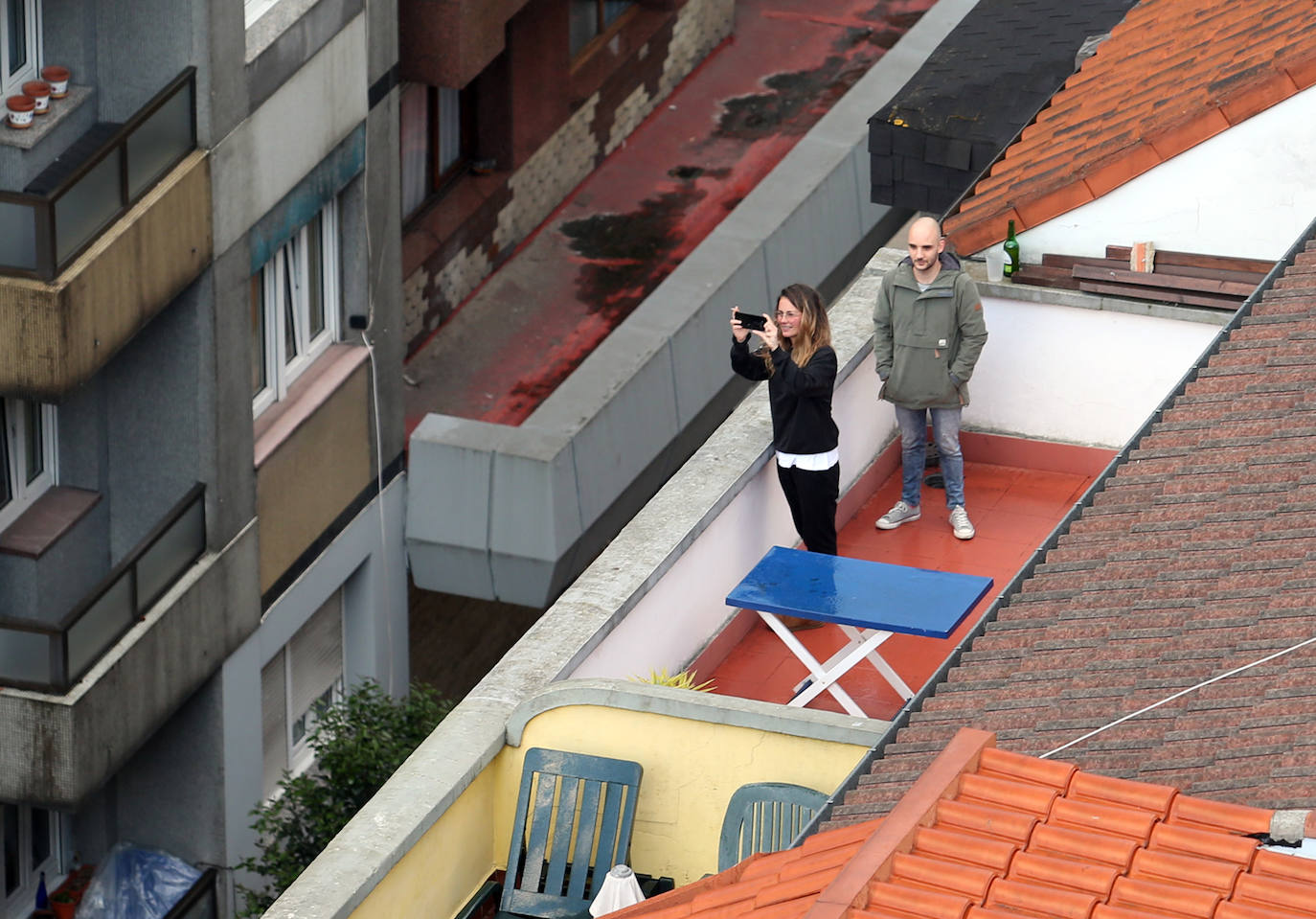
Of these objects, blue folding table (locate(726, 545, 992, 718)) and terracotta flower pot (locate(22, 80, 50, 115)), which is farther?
terracotta flower pot (locate(22, 80, 50, 115))

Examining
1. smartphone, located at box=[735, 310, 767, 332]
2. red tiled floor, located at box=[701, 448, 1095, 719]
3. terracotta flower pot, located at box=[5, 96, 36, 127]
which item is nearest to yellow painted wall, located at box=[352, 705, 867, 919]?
red tiled floor, located at box=[701, 448, 1095, 719]

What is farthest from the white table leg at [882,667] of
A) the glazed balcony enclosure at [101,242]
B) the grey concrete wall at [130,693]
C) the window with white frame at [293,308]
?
the window with white frame at [293,308]

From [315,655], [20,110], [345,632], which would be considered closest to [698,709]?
[20,110]

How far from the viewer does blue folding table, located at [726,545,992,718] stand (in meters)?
12.4

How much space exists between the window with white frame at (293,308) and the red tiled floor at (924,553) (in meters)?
6.96

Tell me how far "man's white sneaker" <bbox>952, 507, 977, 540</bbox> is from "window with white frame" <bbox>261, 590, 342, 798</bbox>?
7982 millimetres

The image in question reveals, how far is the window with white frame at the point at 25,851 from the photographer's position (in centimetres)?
1983

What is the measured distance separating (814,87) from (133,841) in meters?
15.8

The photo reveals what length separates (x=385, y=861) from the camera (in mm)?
10406

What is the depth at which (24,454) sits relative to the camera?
1936 centimetres

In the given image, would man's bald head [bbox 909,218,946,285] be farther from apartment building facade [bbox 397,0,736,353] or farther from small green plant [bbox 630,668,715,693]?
apartment building facade [bbox 397,0,736,353]

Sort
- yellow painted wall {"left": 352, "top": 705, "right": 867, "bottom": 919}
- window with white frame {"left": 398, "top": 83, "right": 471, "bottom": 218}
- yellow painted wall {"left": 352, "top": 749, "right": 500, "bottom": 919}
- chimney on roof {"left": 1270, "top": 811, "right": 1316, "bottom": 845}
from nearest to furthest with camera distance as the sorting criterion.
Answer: chimney on roof {"left": 1270, "top": 811, "right": 1316, "bottom": 845}
yellow painted wall {"left": 352, "top": 749, "right": 500, "bottom": 919}
yellow painted wall {"left": 352, "top": 705, "right": 867, "bottom": 919}
window with white frame {"left": 398, "top": 83, "right": 471, "bottom": 218}

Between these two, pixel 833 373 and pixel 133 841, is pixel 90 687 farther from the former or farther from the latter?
pixel 833 373

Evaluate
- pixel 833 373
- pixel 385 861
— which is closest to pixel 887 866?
pixel 385 861
